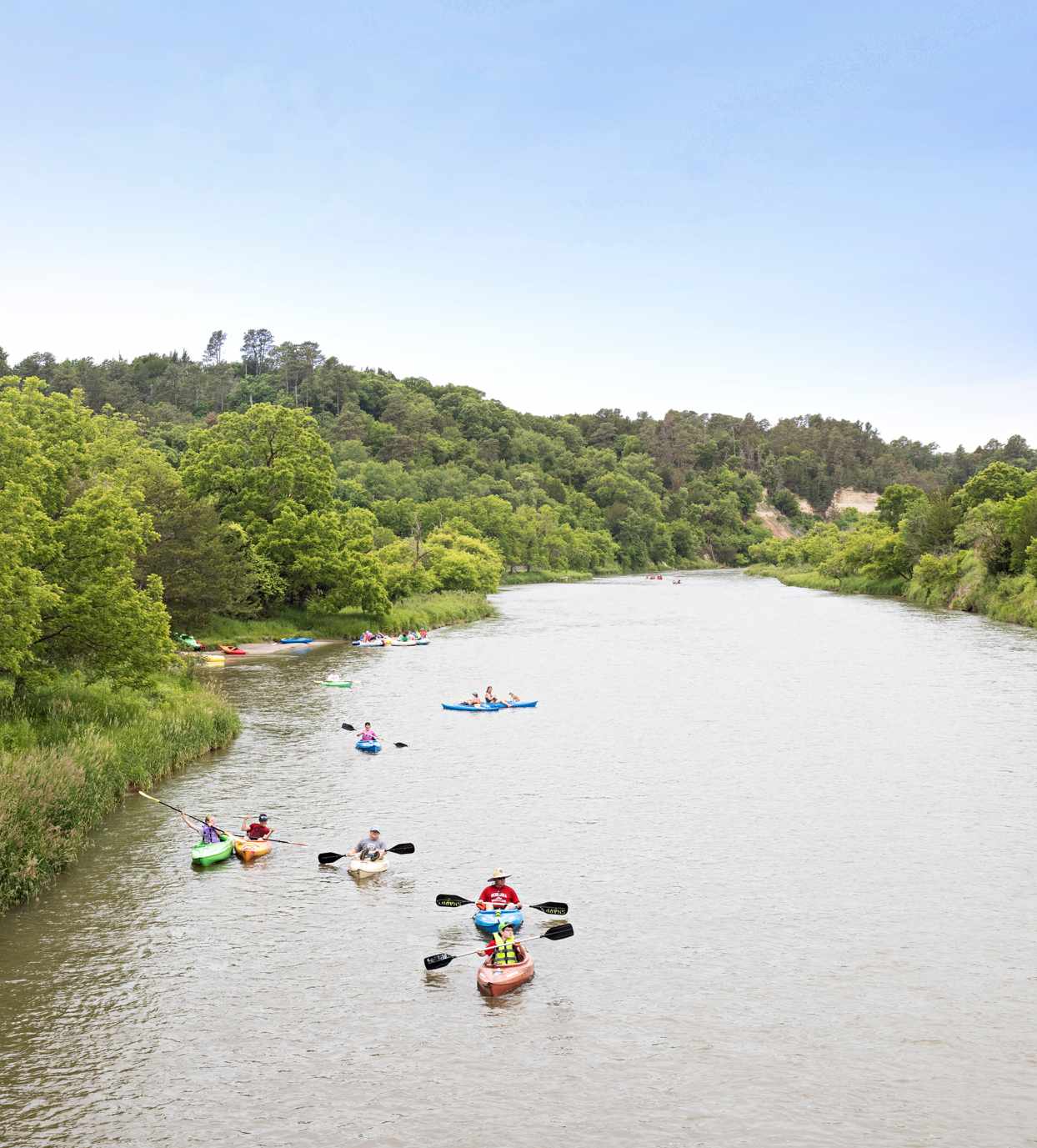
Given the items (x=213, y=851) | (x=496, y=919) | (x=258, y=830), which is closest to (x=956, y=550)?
(x=258, y=830)

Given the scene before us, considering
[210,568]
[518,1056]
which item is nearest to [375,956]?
[518,1056]

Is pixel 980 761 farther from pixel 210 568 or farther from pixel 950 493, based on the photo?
pixel 950 493

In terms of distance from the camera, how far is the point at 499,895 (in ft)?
81.8

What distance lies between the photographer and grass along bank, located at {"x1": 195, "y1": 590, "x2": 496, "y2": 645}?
7531 centimetres

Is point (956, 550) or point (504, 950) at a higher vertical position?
point (956, 550)

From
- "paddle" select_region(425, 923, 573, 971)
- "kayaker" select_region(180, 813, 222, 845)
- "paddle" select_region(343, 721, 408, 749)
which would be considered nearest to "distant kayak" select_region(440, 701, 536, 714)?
"paddle" select_region(343, 721, 408, 749)

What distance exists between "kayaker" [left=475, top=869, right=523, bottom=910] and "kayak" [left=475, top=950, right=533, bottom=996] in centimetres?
253

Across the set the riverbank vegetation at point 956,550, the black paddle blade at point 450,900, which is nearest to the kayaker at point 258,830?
the black paddle blade at point 450,900

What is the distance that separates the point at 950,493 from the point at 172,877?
12433cm

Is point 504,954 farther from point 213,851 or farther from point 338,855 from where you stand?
point 213,851

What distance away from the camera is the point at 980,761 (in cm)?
4162

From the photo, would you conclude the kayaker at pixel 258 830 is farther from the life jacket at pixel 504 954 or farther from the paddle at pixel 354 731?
the paddle at pixel 354 731

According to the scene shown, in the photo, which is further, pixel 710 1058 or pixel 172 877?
pixel 172 877

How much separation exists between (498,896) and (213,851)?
8.41 meters
